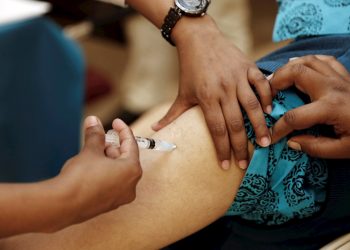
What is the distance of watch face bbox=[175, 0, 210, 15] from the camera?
1133mm

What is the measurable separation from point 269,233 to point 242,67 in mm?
307

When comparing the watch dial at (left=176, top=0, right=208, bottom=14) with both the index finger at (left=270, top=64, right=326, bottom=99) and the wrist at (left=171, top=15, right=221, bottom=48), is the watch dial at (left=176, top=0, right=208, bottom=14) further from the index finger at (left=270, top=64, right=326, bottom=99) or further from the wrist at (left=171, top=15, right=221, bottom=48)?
the index finger at (left=270, top=64, right=326, bottom=99)

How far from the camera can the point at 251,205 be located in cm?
95

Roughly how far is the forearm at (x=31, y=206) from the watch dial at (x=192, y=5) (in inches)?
21.1

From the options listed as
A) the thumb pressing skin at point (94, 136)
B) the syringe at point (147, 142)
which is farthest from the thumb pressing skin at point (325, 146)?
the thumb pressing skin at point (94, 136)

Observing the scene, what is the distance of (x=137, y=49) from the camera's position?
9.15 ft

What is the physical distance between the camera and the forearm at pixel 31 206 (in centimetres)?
73

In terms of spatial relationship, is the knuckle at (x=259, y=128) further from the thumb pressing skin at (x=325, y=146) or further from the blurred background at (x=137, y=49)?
the blurred background at (x=137, y=49)

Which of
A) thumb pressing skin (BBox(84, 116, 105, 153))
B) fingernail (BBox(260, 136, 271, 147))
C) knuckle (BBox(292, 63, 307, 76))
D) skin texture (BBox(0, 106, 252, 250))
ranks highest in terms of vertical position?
knuckle (BBox(292, 63, 307, 76))

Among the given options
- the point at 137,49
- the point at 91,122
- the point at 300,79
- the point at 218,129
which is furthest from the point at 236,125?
the point at 137,49

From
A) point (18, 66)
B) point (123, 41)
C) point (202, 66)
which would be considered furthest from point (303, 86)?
point (123, 41)

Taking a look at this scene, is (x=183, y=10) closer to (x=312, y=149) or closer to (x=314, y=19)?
(x=314, y=19)

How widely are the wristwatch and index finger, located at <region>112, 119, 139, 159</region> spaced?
35 centimetres

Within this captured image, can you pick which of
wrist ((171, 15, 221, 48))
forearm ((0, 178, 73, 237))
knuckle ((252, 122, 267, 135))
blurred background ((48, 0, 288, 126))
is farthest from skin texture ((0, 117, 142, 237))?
blurred background ((48, 0, 288, 126))
